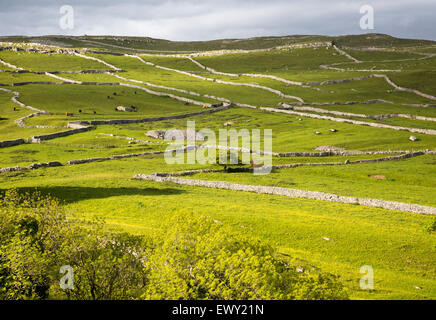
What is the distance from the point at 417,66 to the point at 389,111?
237 feet

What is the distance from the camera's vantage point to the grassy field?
33.4 metres

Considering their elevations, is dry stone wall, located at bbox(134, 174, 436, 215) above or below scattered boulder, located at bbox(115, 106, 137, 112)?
below

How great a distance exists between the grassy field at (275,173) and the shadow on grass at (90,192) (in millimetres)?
123

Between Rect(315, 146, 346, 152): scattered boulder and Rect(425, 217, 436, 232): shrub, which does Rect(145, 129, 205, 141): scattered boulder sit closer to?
Rect(315, 146, 346, 152): scattered boulder

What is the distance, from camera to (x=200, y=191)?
51.7 meters

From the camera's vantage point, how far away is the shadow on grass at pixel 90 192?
46094 mm

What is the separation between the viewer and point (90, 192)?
4806 centimetres

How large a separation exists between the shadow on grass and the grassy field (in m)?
0.12

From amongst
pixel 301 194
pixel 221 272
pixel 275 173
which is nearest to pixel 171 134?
pixel 275 173

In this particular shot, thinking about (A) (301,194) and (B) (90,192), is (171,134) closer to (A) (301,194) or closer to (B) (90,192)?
(B) (90,192)

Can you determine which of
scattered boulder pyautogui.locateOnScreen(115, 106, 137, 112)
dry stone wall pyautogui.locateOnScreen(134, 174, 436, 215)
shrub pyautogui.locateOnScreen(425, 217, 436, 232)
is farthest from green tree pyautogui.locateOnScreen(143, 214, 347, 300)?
scattered boulder pyautogui.locateOnScreen(115, 106, 137, 112)

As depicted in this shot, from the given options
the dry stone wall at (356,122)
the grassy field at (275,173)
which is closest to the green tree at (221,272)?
the grassy field at (275,173)
